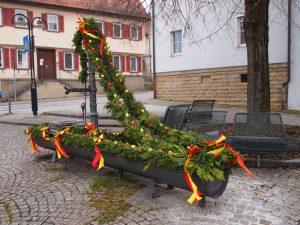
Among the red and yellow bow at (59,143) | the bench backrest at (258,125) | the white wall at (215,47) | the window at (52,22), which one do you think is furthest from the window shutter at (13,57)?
the bench backrest at (258,125)

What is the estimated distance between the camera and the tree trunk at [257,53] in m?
7.99

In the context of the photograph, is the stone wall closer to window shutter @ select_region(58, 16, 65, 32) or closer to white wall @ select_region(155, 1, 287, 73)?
white wall @ select_region(155, 1, 287, 73)

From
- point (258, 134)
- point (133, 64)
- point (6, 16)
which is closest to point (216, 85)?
point (258, 134)

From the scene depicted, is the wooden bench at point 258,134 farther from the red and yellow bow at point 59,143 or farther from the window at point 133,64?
the window at point 133,64

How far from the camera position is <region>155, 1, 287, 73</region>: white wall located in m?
14.9

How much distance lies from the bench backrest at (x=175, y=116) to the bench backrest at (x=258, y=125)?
1.38 metres

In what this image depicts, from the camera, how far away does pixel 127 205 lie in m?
4.52

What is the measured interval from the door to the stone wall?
47.4 feet

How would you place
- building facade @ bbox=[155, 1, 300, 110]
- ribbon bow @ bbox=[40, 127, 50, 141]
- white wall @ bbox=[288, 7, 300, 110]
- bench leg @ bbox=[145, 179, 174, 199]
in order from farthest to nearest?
1. building facade @ bbox=[155, 1, 300, 110]
2. white wall @ bbox=[288, 7, 300, 110]
3. ribbon bow @ bbox=[40, 127, 50, 141]
4. bench leg @ bbox=[145, 179, 174, 199]

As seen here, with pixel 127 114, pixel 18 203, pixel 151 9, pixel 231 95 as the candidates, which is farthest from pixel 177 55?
pixel 18 203

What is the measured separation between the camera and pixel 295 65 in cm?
1464

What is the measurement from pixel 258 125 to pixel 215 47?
11583 millimetres

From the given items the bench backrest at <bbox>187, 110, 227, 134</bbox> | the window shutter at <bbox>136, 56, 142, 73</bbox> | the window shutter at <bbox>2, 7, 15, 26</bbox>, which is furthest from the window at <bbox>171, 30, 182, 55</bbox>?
the window shutter at <bbox>136, 56, 142, 73</bbox>

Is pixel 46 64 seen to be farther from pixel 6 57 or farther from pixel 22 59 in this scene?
pixel 6 57
